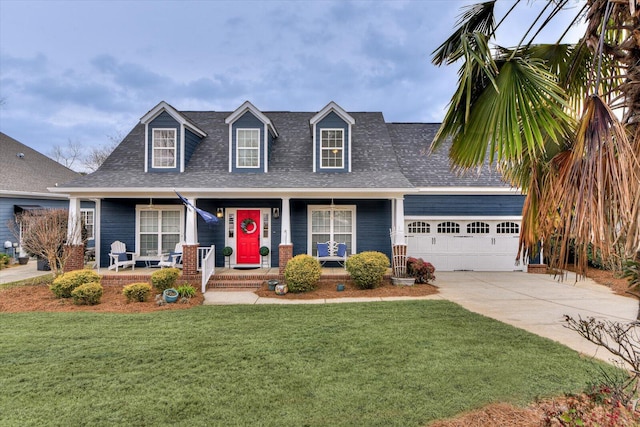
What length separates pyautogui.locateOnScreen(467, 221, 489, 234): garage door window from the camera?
12602 mm

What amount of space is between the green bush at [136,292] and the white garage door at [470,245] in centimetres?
940

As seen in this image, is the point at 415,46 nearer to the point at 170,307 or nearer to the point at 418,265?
the point at 418,265

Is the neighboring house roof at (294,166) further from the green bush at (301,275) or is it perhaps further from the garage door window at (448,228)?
the green bush at (301,275)

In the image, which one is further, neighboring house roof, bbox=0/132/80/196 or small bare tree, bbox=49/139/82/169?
small bare tree, bbox=49/139/82/169

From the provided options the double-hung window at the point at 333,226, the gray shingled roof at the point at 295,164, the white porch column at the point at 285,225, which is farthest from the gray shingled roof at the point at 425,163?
the white porch column at the point at 285,225

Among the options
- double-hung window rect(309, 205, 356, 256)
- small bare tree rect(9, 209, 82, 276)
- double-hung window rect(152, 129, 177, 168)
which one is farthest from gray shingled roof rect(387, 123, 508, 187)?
small bare tree rect(9, 209, 82, 276)

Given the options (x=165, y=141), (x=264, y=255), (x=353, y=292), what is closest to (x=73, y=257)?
(x=165, y=141)

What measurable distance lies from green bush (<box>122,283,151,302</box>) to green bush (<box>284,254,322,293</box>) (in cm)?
367

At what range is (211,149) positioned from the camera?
12.6 metres

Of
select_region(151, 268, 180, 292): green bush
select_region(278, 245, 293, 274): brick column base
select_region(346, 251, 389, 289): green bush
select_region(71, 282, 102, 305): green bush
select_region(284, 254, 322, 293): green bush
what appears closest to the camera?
select_region(71, 282, 102, 305): green bush

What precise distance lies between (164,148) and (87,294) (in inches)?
235

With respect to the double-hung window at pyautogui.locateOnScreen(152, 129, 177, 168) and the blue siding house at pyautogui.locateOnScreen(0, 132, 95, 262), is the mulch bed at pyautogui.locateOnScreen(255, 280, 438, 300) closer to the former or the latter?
the double-hung window at pyautogui.locateOnScreen(152, 129, 177, 168)

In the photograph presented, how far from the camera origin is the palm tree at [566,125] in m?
2.38

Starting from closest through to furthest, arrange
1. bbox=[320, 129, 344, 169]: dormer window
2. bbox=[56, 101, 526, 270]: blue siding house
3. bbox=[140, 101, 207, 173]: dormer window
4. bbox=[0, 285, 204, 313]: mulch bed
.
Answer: bbox=[0, 285, 204, 313]: mulch bed, bbox=[56, 101, 526, 270]: blue siding house, bbox=[140, 101, 207, 173]: dormer window, bbox=[320, 129, 344, 169]: dormer window
